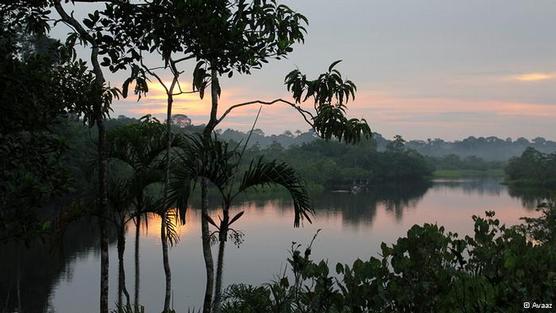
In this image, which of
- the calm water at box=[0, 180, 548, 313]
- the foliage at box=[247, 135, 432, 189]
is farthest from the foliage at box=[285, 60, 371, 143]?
the foliage at box=[247, 135, 432, 189]

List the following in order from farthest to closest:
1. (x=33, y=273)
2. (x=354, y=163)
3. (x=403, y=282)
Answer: (x=354, y=163), (x=33, y=273), (x=403, y=282)

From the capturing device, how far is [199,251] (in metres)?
23.7

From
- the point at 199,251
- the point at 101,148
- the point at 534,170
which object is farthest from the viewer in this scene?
the point at 534,170

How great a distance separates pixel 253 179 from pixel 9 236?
2071 mm

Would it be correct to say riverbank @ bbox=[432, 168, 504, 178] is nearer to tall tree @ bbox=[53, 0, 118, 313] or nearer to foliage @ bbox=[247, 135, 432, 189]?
foliage @ bbox=[247, 135, 432, 189]

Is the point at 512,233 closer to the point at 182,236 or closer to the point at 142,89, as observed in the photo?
the point at 142,89

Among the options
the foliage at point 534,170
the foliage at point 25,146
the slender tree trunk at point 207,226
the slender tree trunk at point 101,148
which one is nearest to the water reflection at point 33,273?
the slender tree trunk at point 101,148

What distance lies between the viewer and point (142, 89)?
450cm

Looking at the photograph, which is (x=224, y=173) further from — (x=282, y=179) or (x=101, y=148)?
(x=101, y=148)

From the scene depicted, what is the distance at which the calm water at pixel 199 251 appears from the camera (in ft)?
52.5

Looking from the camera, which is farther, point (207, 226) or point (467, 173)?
point (467, 173)

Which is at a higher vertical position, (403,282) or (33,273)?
(403,282)

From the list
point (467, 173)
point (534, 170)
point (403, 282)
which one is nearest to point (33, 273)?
point (403, 282)

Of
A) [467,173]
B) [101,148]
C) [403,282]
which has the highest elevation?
[101,148]
